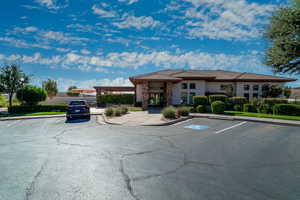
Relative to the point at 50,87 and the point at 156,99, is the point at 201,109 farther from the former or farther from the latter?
the point at 50,87

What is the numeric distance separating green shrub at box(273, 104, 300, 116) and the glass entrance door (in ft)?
45.8

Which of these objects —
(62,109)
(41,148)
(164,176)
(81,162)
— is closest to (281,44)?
(164,176)

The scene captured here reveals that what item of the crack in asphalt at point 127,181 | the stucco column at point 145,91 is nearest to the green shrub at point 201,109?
the stucco column at point 145,91

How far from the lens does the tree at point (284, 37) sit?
13805 mm

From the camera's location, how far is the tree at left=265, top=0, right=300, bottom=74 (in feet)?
45.3

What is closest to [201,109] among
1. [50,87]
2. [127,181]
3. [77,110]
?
[77,110]

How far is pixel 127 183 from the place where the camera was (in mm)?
3186

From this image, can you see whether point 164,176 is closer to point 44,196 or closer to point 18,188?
point 44,196

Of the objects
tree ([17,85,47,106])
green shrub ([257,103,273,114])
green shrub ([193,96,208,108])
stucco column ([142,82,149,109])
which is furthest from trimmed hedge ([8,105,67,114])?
green shrub ([257,103,273,114])

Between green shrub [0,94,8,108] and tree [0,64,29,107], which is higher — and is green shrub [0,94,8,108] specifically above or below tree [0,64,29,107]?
below

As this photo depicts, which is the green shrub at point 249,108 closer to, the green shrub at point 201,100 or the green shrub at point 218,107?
the green shrub at point 218,107

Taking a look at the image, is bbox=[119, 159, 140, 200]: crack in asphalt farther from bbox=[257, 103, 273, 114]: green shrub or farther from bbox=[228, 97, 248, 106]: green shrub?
bbox=[228, 97, 248, 106]: green shrub

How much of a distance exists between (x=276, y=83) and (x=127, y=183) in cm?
2979

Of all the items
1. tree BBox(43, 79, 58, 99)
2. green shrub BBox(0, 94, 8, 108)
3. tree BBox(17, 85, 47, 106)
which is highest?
tree BBox(43, 79, 58, 99)
